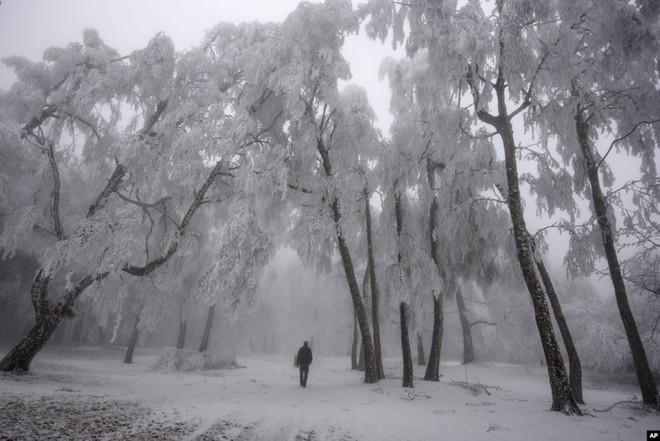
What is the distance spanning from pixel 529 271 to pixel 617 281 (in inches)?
115

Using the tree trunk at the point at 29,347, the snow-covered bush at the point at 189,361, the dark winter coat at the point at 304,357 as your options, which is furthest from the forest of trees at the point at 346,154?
the snow-covered bush at the point at 189,361

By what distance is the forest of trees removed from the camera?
7.29m

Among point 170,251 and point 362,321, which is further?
point 362,321

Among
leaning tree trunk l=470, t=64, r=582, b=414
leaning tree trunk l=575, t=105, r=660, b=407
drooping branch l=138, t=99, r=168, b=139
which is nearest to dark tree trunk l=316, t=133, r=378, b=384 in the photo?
leaning tree trunk l=470, t=64, r=582, b=414

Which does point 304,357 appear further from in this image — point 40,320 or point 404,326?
point 40,320

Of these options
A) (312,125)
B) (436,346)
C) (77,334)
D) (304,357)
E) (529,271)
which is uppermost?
(312,125)

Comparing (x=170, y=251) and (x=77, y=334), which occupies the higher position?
(x=170, y=251)

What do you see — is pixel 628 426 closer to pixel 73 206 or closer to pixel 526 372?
pixel 526 372

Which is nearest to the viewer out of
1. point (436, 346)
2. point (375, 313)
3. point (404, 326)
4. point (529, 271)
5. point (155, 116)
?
point (529, 271)

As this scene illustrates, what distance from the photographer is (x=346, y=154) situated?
34.0 ft

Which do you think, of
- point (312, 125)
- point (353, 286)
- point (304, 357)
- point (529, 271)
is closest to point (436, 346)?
point (353, 286)

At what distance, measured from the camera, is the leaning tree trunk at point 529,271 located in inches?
245

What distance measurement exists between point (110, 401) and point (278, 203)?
20.0ft

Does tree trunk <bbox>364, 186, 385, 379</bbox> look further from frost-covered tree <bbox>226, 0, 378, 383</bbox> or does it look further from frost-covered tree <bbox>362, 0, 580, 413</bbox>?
frost-covered tree <bbox>362, 0, 580, 413</bbox>
